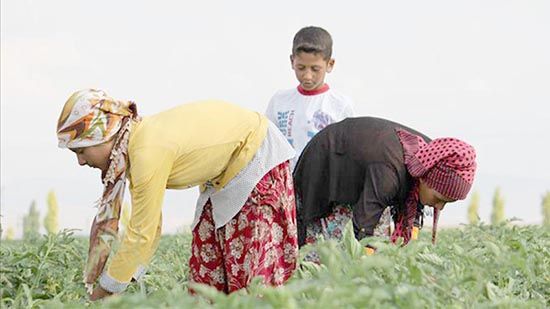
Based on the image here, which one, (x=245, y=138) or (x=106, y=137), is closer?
(x=106, y=137)

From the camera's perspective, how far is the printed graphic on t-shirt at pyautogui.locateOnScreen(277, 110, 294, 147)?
20.7 ft

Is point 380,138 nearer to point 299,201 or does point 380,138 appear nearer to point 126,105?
point 299,201

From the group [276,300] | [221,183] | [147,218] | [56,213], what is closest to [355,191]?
[221,183]

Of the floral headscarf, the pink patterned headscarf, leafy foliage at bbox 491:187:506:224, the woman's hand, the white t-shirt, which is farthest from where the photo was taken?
leafy foliage at bbox 491:187:506:224

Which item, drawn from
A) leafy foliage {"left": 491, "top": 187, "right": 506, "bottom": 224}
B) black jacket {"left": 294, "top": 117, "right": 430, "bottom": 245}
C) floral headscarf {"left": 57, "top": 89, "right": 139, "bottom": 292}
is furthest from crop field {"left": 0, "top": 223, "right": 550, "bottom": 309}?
leafy foliage {"left": 491, "top": 187, "right": 506, "bottom": 224}

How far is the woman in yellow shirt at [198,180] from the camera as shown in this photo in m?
4.15

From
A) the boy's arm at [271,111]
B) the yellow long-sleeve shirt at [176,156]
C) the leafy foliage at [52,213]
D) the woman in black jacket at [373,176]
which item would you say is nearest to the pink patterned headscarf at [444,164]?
the woman in black jacket at [373,176]

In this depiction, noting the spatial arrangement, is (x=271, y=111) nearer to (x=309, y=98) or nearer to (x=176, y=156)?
(x=309, y=98)

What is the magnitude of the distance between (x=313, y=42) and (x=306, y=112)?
0.41m

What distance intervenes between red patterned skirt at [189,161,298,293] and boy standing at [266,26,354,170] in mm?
1370

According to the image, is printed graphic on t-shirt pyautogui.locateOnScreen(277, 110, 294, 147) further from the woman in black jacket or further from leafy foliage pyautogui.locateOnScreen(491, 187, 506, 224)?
leafy foliage pyautogui.locateOnScreen(491, 187, 506, 224)

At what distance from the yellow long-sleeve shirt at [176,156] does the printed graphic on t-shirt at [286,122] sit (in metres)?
1.60

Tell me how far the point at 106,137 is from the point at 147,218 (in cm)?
35

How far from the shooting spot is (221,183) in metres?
4.65
